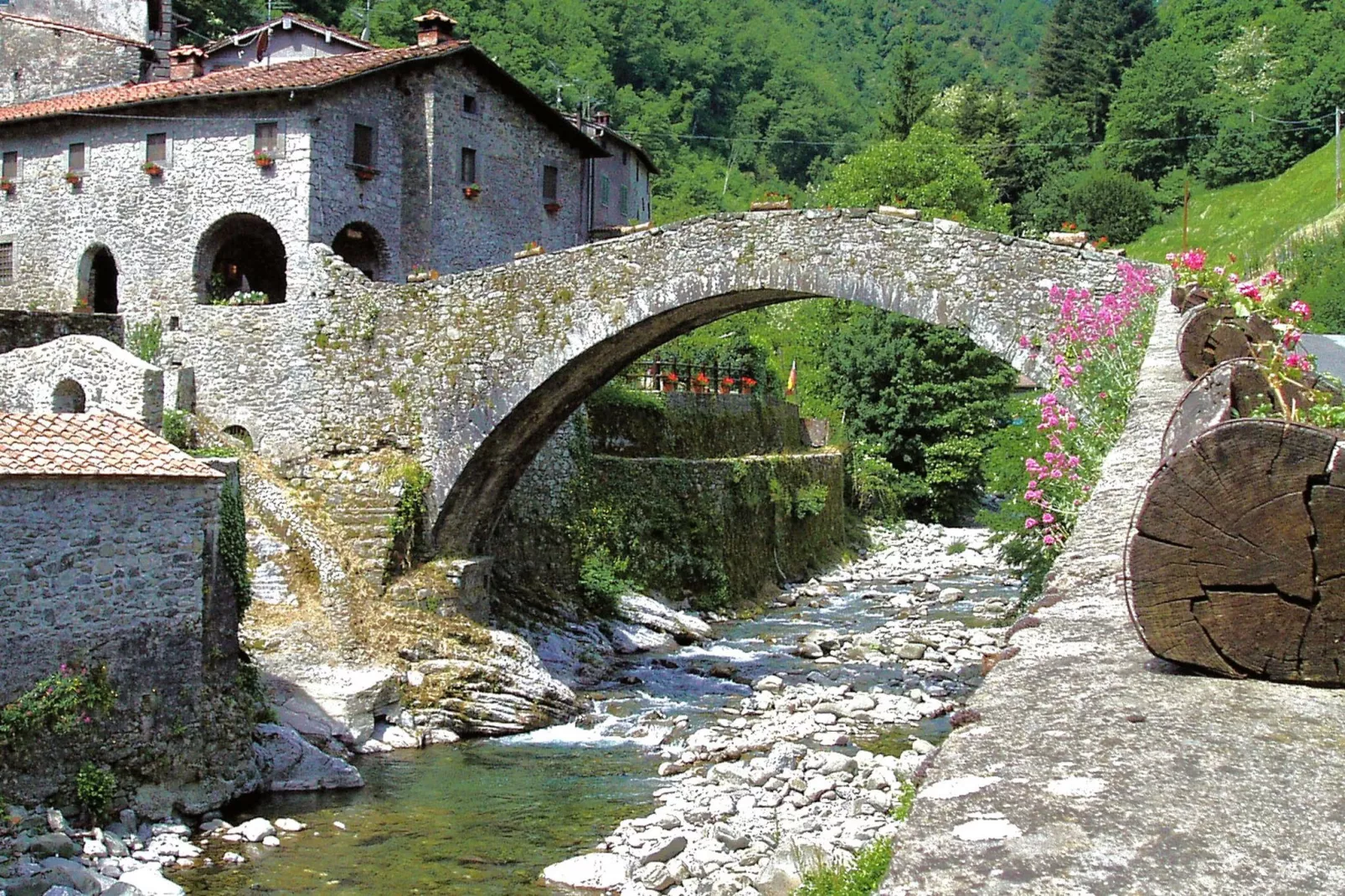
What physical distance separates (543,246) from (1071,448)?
727 inches

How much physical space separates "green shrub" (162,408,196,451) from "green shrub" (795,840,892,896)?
11.8 metres

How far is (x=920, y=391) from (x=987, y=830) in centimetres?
3240

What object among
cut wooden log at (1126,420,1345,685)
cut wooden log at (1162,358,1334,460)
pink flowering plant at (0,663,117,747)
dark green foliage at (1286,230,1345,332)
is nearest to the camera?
cut wooden log at (1126,420,1345,685)

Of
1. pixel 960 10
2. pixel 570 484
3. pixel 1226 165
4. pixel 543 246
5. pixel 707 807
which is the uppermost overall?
pixel 960 10

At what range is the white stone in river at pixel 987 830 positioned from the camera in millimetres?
1951

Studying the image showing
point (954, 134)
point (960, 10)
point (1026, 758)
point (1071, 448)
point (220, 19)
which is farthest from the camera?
point (960, 10)

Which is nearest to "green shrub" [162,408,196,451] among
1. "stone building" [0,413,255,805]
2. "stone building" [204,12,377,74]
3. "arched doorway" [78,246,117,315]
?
"stone building" [0,413,255,805]

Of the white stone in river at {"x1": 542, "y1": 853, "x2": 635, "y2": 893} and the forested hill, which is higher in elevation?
the forested hill

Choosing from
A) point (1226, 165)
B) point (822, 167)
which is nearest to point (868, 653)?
point (1226, 165)

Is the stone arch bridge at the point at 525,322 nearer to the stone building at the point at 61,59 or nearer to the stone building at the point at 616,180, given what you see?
the stone building at the point at 61,59

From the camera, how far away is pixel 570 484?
22.0 meters

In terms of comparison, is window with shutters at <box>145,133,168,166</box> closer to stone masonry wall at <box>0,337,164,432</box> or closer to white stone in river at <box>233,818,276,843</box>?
stone masonry wall at <box>0,337,164,432</box>

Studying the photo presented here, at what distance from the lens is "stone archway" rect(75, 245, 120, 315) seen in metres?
22.9

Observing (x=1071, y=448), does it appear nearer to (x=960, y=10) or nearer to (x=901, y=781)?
(x=901, y=781)
